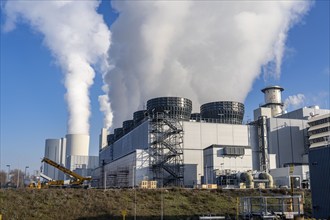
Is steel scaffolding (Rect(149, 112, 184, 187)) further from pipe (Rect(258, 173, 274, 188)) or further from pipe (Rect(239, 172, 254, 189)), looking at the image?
pipe (Rect(258, 173, 274, 188))

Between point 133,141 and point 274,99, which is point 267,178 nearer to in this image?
point 133,141

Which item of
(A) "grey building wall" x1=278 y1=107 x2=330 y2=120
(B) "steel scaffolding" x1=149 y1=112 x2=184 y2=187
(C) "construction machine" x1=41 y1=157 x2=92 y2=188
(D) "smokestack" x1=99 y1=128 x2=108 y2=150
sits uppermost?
(A) "grey building wall" x1=278 y1=107 x2=330 y2=120

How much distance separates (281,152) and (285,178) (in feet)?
50.7

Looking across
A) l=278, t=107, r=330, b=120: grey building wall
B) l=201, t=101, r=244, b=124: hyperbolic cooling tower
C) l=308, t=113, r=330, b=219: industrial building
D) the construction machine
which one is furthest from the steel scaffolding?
l=308, t=113, r=330, b=219: industrial building

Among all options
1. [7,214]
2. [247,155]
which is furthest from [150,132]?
[7,214]

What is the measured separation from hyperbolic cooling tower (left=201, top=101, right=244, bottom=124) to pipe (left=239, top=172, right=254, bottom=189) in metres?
26.3

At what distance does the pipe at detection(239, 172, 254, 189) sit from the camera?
208 feet

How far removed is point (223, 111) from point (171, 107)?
13.4 metres

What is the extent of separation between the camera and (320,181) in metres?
33.4

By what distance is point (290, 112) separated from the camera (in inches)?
4033

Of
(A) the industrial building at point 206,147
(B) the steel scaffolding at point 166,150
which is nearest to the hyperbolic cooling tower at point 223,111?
(A) the industrial building at point 206,147

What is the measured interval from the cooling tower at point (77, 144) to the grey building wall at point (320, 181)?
96227 millimetres

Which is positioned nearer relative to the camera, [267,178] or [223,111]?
[267,178]

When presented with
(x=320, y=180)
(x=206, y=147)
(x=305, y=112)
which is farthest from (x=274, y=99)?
(x=320, y=180)
